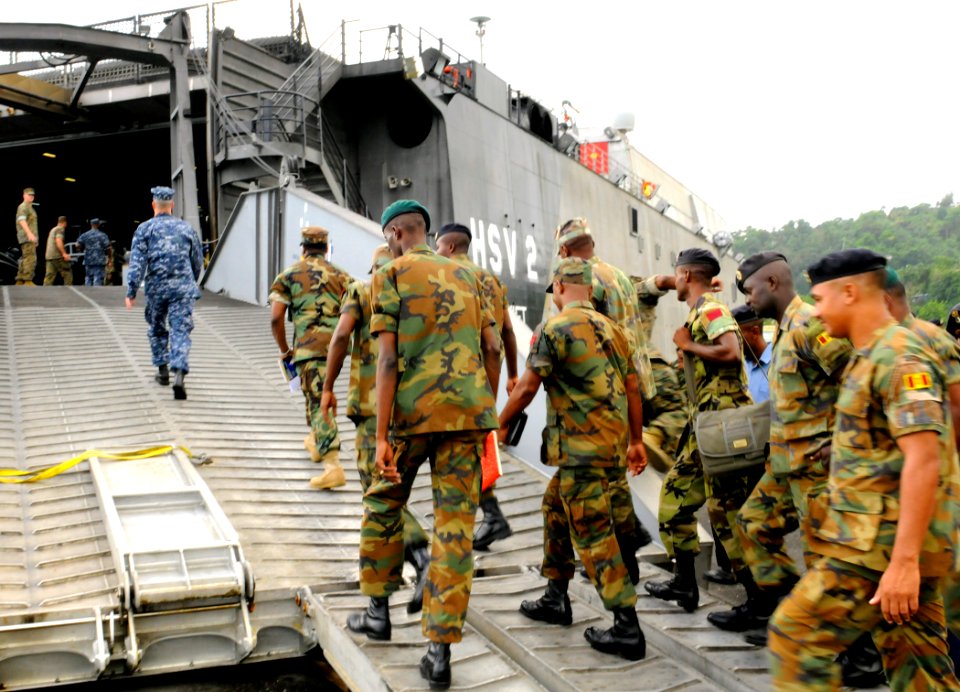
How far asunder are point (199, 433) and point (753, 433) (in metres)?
3.82

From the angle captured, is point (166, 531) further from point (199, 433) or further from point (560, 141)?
point (560, 141)

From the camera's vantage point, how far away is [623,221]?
19.9 m

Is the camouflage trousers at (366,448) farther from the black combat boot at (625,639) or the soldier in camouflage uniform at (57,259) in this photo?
the soldier in camouflage uniform at (57,259)

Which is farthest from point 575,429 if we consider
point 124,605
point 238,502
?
point 238,502

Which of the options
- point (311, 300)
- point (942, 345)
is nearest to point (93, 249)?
point (311, 300)

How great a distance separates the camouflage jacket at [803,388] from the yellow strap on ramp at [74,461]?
358 cm

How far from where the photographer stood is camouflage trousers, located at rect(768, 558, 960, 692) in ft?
8.38

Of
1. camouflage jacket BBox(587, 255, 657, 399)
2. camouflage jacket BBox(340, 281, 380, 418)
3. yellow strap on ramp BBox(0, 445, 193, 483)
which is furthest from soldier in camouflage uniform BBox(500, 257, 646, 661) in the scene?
A: yellow strap on ramp BBox(0, 445, 193, 483)

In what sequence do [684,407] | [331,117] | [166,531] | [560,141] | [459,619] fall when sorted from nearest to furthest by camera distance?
1. [459,619]
2. [166,531]
3. [684,407]
4. [331,117]
5. [560,141]

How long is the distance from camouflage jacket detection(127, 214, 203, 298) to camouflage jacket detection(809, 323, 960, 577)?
19.0 feet

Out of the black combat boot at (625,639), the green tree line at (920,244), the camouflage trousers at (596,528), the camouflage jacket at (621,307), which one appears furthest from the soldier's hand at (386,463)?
the green tree line at (920,244)

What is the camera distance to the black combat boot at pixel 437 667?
3369mm

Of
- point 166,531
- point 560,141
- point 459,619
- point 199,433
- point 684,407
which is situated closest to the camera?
point 459,619

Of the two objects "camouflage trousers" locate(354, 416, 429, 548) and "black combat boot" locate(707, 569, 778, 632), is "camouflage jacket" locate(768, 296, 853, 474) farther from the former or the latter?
"camouflage trousers" locate(354, 416, 429, 548)
